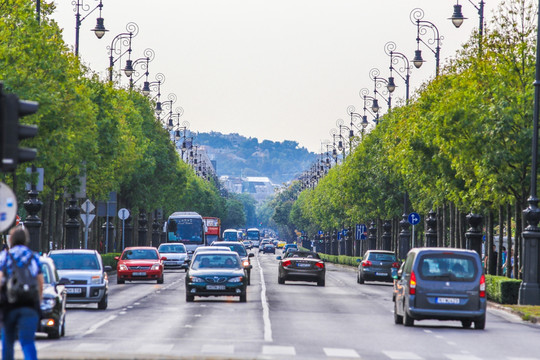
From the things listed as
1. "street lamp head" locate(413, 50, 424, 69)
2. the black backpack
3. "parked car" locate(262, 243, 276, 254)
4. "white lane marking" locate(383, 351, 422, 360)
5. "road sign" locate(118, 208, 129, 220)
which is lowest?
"white lane marking" locate(383, 351, 422, 360)

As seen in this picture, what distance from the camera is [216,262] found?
33.7 metres

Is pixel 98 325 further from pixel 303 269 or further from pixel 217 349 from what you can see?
pixel 303 269

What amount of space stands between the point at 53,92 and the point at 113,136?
671 inches

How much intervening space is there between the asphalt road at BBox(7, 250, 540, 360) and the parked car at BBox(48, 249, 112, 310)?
1.18 feet

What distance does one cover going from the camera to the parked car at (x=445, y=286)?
82.2 ft

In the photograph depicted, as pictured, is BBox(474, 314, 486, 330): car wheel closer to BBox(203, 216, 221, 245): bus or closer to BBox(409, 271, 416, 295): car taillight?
BBox(409, 271, 416, 295): car taillight

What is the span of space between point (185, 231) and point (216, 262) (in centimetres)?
4698

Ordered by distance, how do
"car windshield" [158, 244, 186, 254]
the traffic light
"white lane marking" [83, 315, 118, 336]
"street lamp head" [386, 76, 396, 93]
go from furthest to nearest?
"car windshield" [158, 244, 186, 254], "street lamp head" [386, 76, 396, 93], "white lane marking" [83, 315, 118, 336], the traffic light

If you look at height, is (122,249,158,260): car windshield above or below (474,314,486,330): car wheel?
above

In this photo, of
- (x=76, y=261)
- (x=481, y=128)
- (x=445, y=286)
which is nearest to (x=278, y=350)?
(x=445, y=286)

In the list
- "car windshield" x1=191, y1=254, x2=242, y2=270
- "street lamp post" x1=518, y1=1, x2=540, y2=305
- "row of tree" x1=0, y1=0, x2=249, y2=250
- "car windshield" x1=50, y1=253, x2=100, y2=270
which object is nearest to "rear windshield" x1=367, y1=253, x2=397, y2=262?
"row of tree" x1=0, y1=0, x2=249, y2=250

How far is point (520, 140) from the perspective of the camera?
126 feet

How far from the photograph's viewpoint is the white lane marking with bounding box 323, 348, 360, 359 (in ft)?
58.9

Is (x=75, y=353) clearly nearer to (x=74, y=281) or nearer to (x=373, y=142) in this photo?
(x=74, y=281)
